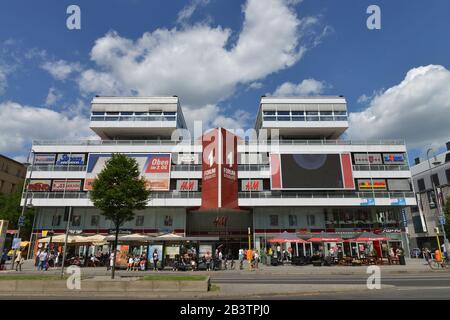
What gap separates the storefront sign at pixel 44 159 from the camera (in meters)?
46.2

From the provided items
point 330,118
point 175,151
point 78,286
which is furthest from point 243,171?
point 78,286

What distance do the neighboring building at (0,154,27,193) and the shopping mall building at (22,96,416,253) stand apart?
21.3 m

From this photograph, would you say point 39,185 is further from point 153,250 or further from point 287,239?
point 287,239

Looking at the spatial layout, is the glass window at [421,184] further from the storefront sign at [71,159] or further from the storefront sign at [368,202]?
the storefront sign at [71,159]

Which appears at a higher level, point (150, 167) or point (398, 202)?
point (150, 167)

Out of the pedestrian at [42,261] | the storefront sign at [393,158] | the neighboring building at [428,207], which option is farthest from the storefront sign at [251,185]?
the neighboring building at [428,207]

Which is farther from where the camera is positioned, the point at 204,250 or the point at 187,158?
the point at 187,158

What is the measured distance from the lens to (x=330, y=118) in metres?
51.7

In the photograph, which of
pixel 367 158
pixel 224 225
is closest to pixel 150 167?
pixel 224 225

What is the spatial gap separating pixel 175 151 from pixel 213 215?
447 inches

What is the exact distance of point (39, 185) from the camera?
147 feet

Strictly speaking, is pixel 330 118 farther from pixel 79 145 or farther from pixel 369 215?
pixel 79 145

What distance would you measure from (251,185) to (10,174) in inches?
2000
